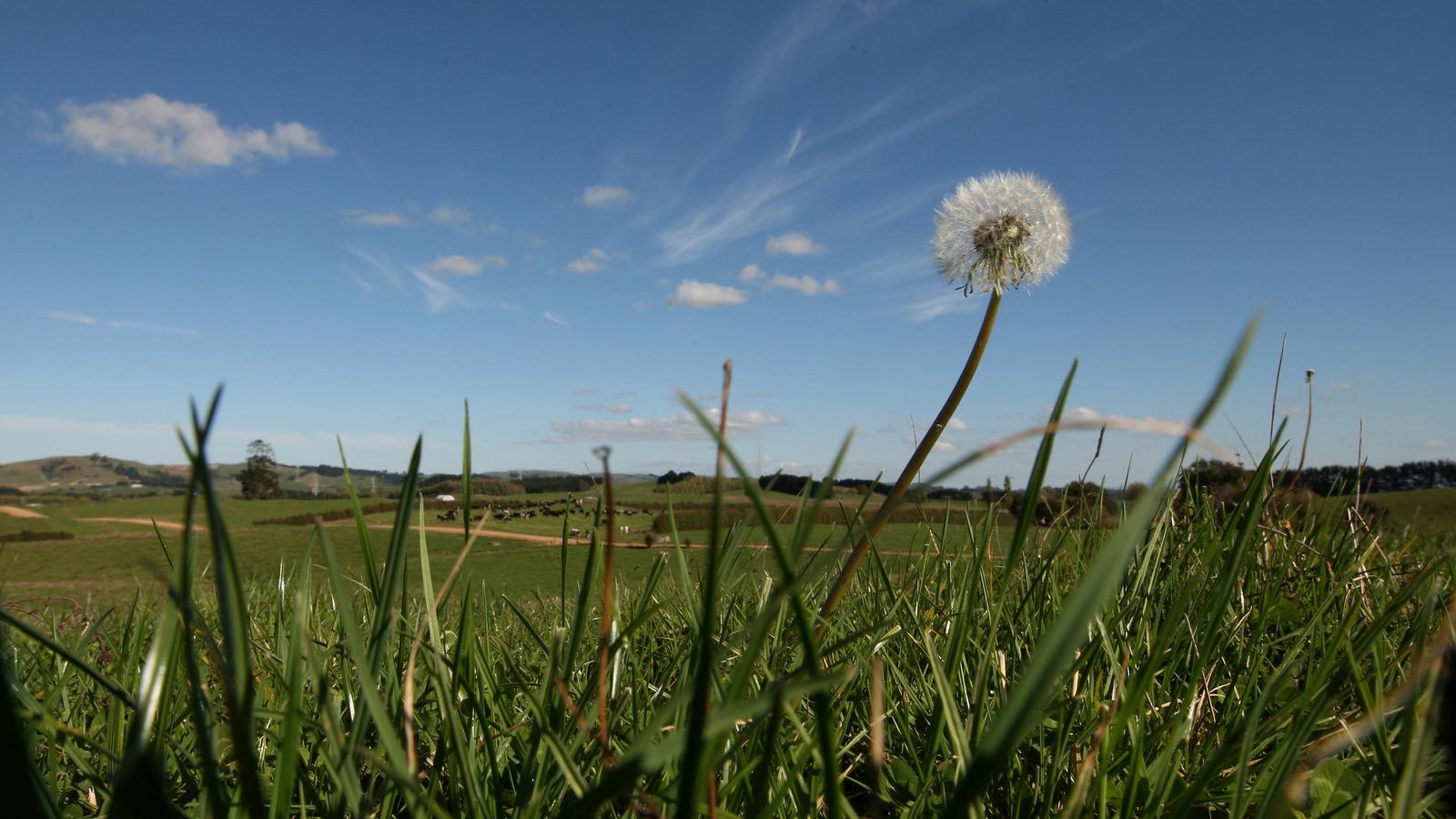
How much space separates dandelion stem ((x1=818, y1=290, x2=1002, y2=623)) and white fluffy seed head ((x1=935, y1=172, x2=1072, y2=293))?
2.35ft

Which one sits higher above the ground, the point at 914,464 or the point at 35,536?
the point at 914,464

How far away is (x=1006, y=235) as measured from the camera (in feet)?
6.65

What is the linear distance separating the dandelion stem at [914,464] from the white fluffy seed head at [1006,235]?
716 mm

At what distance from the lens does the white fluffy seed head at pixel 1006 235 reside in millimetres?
2037

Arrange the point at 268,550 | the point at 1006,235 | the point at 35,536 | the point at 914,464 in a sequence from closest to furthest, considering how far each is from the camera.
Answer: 1. the point at 914,464
2. the point at 1006,235
3. the point at 268,550
4. the point at 35,536

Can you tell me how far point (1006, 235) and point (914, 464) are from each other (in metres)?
1.09

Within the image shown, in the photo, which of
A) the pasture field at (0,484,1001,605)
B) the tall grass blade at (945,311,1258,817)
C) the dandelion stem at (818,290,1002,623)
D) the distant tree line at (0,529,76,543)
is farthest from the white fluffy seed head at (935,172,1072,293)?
the distant tree line at (0,529,76,543)

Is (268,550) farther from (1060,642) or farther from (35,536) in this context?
(1060,642)

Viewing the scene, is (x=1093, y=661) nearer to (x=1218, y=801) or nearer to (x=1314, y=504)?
(x=1218, y=801)

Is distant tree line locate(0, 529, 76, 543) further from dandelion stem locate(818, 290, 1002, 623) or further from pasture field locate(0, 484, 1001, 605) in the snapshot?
dandelion stem locate(818, 290, 1002, 623)

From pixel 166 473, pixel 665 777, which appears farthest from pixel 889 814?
pixel 166 473

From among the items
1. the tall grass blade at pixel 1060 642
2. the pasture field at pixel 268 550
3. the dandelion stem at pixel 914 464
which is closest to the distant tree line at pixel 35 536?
the pasture field at pixel 268 550

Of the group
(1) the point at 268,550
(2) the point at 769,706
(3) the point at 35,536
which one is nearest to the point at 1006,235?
(2) the point at 769,706

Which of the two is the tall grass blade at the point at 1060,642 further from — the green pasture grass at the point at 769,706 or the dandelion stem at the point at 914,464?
the dandelion stem at the point at 914,464
